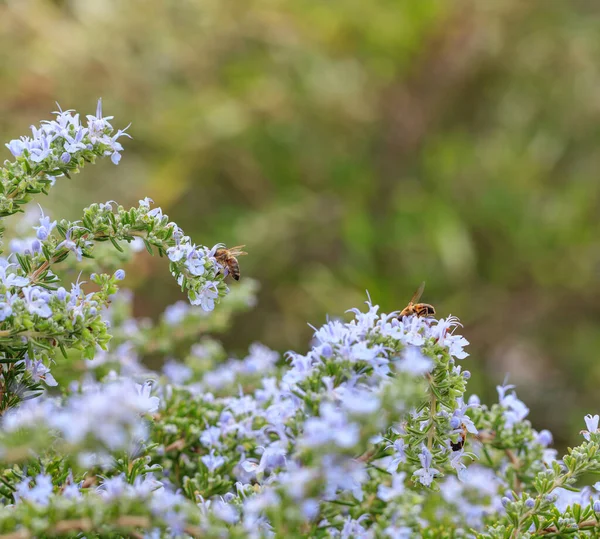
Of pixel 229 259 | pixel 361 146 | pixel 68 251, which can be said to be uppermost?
pixel 361 146

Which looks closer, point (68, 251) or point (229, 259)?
point (68, 251)

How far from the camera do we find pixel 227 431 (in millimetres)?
975

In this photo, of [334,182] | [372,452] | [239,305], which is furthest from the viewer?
[334,182]

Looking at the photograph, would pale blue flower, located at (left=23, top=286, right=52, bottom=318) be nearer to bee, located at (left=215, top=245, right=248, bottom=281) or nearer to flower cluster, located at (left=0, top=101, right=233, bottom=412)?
flower cluster, located at (left=0, top=101, right=233, bottom=412)

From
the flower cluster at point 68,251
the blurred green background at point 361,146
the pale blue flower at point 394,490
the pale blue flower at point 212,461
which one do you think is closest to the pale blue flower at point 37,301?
the flower cluster at point 68,251

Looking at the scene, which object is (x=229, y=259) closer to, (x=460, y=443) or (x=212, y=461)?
(x=212, y=461)

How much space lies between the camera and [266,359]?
1.35 metres

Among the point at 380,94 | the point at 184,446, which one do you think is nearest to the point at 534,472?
the point at 184,446

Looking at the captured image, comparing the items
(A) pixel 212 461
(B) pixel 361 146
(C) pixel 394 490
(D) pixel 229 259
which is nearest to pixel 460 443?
(C) pixel 394 490

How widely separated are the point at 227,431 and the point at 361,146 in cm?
396

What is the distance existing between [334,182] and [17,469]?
399cm

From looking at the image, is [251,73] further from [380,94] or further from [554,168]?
[554,168]

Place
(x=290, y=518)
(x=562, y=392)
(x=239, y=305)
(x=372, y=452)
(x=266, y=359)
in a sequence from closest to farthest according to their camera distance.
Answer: (x=290, y=518) → (x=372, y=452) → (x=266, y=359) → (x=239, y=305) → (x=562, y=392)

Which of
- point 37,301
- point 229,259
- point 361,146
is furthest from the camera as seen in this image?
point 361,146
